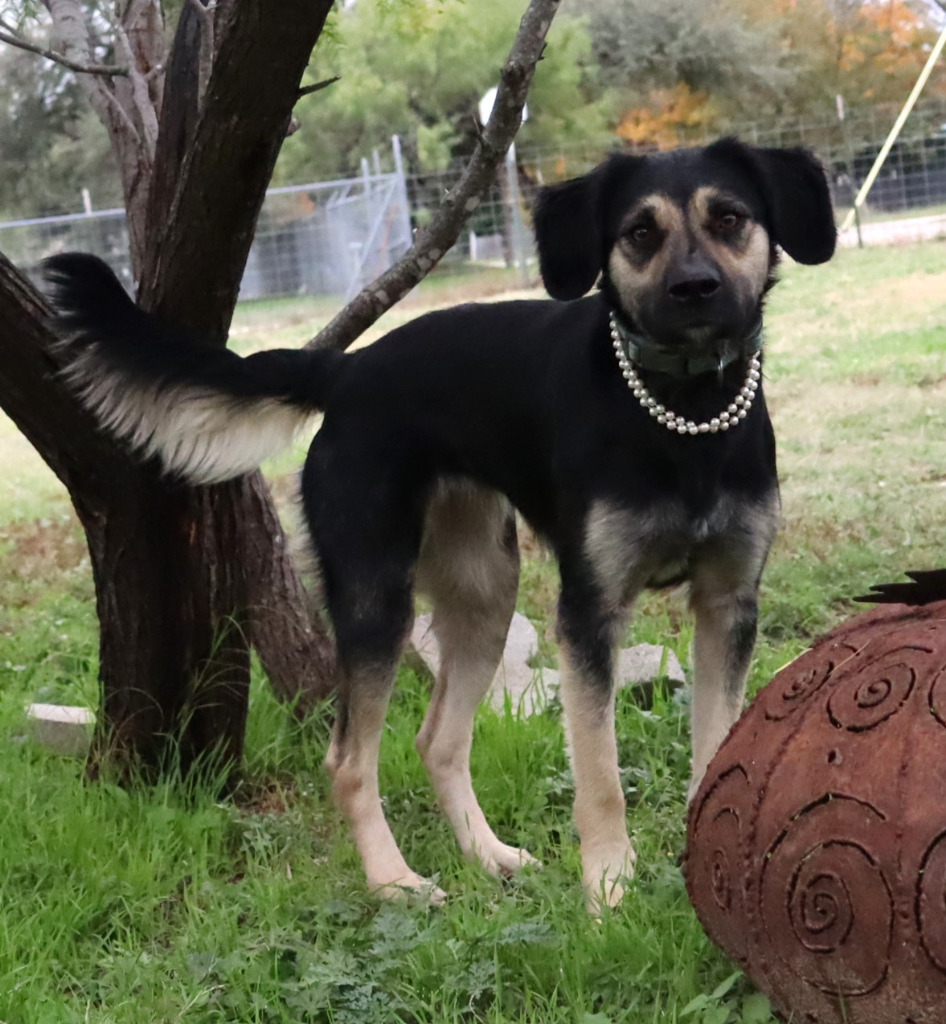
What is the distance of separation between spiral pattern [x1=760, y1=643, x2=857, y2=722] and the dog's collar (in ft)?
2.59

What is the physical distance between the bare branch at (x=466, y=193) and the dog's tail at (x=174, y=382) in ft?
1.11

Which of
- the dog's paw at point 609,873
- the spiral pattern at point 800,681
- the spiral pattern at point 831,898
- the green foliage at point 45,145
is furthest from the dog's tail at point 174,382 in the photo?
the green foliage at point 45,145

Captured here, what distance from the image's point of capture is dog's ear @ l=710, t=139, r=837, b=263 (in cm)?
310

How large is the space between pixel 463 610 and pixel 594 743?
0.85m

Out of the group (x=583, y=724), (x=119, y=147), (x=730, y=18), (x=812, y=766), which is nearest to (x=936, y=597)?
(x=812, y=766)

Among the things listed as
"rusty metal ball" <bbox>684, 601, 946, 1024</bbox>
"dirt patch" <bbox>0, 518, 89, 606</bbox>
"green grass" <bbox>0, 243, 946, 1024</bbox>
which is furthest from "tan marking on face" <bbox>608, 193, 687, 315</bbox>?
"dirt patch" <bbox>0, 518, 89, 606</bbox>

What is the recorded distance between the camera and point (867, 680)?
2307 mm

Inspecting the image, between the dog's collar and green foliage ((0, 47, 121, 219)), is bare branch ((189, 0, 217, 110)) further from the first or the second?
green foliage ((0, 47, 121, 219))

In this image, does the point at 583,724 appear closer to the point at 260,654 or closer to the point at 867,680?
the point at 867,680

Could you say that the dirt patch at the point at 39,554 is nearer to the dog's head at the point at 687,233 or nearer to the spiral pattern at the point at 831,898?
the dog's head at the point at 687,233

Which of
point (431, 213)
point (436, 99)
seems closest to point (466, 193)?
point (431, 213)

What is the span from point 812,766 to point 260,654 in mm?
2529

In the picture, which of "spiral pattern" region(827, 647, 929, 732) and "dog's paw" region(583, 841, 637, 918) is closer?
"spiral pattern" region(827, 647, 929, 732)

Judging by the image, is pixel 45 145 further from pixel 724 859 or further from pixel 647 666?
pixel 724 859
